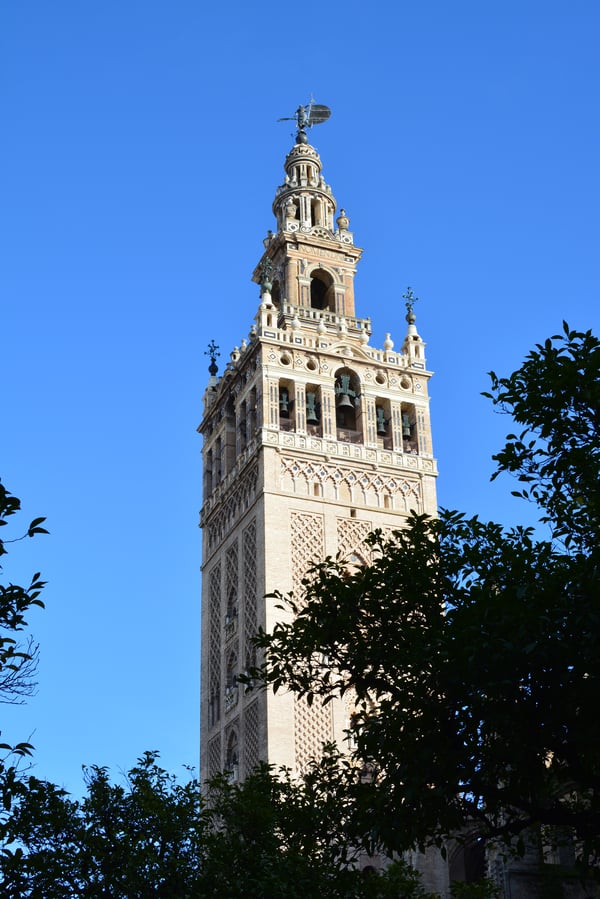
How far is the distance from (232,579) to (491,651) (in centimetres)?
2892

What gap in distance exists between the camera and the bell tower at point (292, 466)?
1614 inches

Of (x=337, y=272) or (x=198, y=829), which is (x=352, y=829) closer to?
(x=198, y=829)

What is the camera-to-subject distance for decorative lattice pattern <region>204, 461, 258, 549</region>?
144 feet

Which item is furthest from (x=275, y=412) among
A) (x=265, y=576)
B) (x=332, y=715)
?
(x=332, y=715)

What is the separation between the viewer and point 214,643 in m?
45.1

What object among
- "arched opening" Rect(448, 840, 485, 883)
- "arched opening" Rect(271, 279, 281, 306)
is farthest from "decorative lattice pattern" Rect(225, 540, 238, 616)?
"arched opening" Rect(271, 279, 281, 306)

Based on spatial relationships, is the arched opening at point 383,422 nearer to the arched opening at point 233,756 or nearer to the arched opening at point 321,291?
the arched opening at point 321,291

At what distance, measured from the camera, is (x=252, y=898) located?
66.3ft

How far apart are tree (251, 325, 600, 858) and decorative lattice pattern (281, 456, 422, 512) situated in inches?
948

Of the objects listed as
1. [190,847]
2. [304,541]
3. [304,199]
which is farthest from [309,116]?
[190,847]

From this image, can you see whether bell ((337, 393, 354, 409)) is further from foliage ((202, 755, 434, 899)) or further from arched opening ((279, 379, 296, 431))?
foliage ((202, 755, 434, 899))

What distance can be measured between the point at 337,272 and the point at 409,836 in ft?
120

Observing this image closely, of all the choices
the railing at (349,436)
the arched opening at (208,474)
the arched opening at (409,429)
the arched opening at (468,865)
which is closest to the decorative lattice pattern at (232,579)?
the arched opening at (208,474)

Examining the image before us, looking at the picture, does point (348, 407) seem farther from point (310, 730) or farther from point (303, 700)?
point (310, 730)
